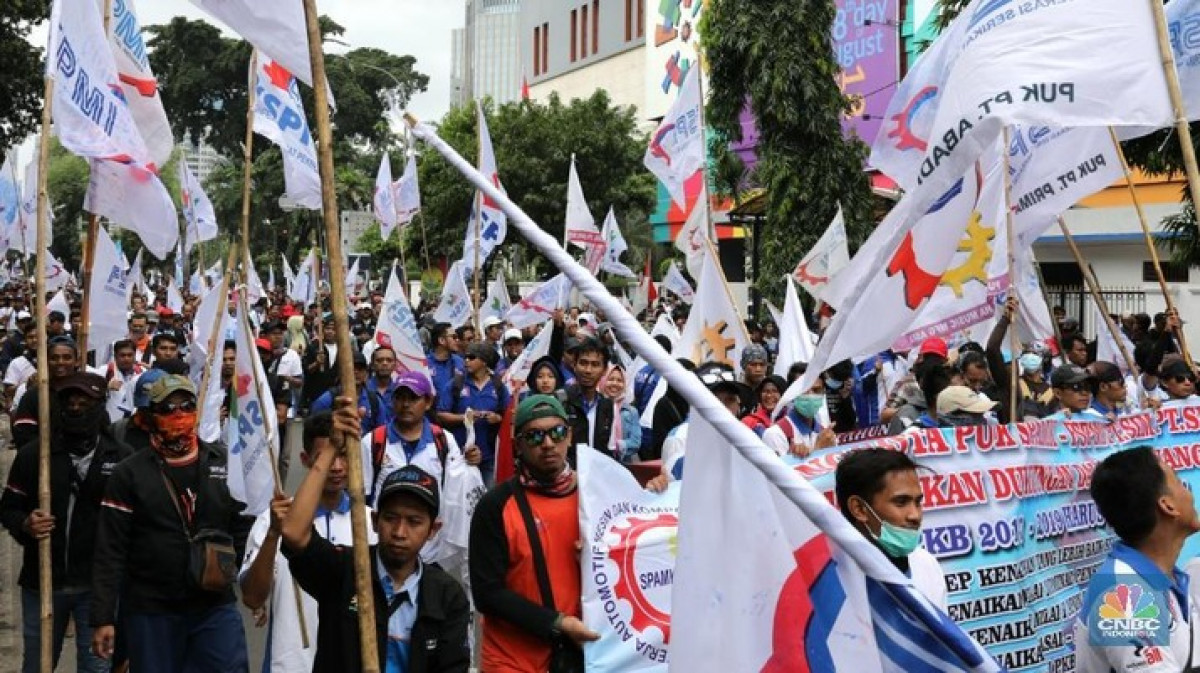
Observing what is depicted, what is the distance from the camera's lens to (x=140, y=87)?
23.2 ft

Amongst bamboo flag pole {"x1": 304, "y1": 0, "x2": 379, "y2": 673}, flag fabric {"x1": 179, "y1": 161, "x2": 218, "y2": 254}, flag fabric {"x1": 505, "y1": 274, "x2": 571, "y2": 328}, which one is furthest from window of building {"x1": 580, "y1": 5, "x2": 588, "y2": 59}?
bamboo flag pole {"x1": 304, "y1": 0, "x2": 379, "y2": 673}

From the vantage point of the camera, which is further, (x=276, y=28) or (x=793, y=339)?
(x=793, y=339)

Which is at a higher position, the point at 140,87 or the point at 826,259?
the point at 140,87

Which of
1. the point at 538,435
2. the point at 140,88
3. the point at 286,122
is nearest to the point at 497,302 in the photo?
the point at 286,122

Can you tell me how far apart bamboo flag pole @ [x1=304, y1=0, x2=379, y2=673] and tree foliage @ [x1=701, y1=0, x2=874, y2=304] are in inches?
820

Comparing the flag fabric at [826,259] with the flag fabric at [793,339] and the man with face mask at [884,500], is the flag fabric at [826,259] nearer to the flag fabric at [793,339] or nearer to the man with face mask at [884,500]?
the flag fabric at [793,339]

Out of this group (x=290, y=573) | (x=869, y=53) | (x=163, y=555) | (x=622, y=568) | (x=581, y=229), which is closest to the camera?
(x=622, y=568)

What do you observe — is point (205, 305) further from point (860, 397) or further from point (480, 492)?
point (860, 397)

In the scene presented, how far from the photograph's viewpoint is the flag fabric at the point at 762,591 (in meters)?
2.62

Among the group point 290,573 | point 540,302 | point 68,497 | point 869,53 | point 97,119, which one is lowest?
point 290,573

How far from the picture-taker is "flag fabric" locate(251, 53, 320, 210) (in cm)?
1004

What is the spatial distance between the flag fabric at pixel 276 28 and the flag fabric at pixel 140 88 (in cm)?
294

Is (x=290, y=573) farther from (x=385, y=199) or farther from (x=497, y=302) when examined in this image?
(x=385, y=199)

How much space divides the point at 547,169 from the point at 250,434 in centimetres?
3487
